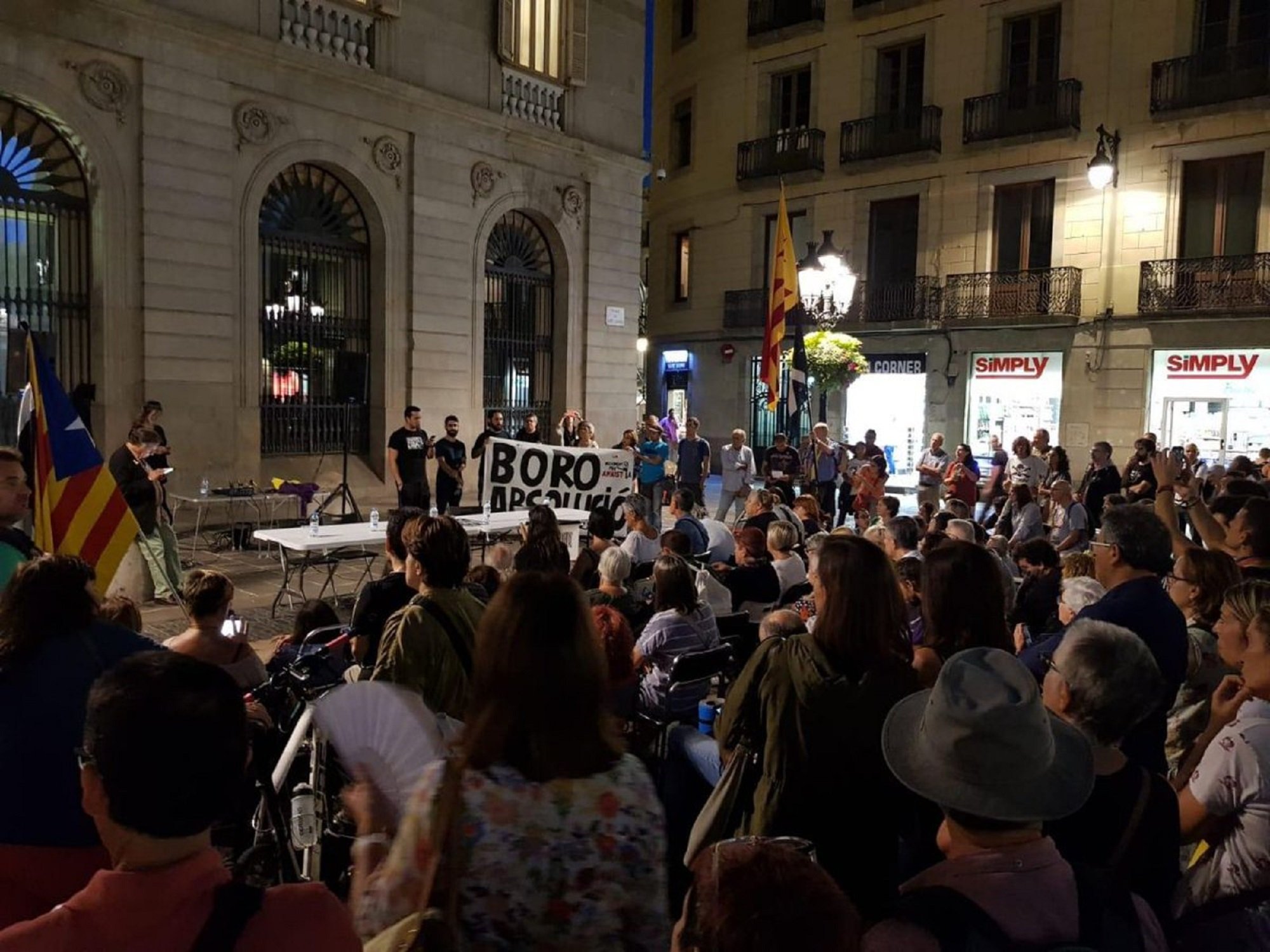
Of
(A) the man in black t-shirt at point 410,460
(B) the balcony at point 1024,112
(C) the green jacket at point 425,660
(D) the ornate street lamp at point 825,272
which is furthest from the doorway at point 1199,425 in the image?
(C) the green jacket at point 425,660

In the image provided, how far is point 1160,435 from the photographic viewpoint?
2247 centimetres

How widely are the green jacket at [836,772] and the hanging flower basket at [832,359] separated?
1455 cm

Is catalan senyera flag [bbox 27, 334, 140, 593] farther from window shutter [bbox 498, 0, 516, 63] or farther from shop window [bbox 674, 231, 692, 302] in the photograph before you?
shop window [bbox 674, 231, 692, 302]

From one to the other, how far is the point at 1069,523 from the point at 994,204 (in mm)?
16753

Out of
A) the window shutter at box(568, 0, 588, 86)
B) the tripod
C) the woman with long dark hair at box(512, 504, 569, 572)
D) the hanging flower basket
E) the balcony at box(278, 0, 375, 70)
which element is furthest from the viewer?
the window shutter at box(568, 0, 588, 86)

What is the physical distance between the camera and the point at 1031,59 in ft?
77.6

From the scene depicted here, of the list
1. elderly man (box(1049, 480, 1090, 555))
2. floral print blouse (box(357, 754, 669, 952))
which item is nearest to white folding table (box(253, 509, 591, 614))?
elderly man (box(1049, 480, 1090, 555))

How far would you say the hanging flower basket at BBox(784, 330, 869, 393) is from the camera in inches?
671

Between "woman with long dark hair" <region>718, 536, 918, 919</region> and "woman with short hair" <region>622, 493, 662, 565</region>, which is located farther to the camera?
"woman with short hair" <region>622, 493, 662, 565</region>

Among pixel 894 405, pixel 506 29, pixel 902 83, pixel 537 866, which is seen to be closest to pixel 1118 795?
pixel 537 866

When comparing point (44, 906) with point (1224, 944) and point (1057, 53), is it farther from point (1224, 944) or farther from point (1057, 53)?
point (1057, 53)

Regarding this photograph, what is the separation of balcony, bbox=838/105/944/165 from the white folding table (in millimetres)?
18458

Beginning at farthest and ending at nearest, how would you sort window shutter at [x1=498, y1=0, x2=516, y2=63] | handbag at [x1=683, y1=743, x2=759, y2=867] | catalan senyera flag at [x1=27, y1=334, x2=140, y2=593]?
window shutter at [x1=498, y1=0, x2=516, y2=63]
catalan senyera flag at [x1=27, y1=334, x2=140, y2=593]
handbag at [x1=683, y1=743, x2=759, y2=867]

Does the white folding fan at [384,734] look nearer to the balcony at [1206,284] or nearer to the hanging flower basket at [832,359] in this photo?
the hanging flower basket at [832,359]
